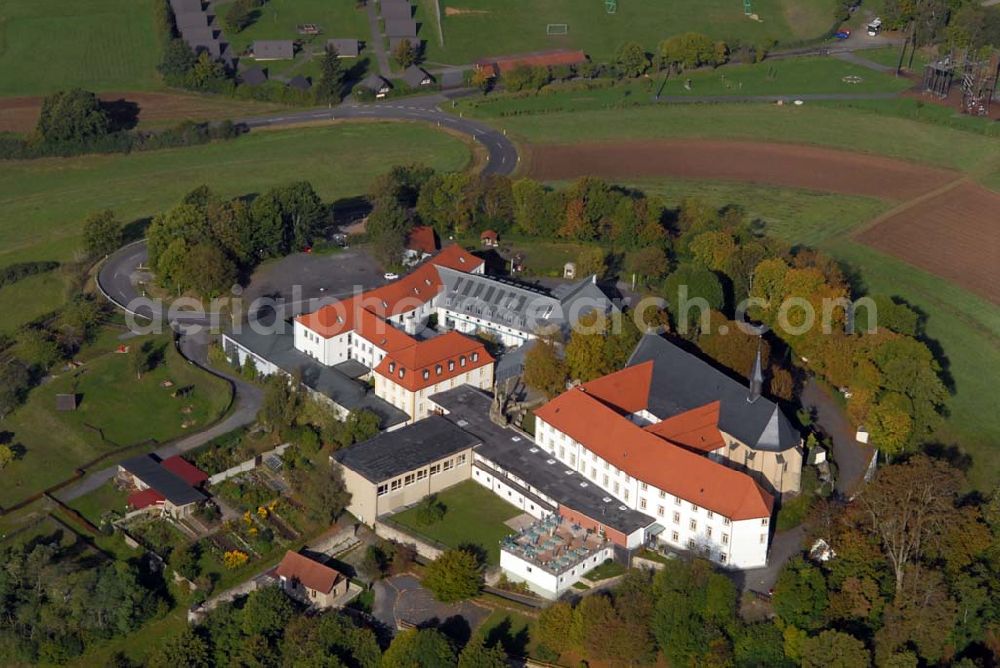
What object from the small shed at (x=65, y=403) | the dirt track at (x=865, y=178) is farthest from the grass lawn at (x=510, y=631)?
the dirt track at (x=865, y=178)

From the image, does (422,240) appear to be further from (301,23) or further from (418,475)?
(301,23)

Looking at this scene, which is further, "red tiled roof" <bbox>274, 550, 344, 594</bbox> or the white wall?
the white wall

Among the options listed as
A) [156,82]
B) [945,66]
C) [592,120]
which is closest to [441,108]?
[592,120]

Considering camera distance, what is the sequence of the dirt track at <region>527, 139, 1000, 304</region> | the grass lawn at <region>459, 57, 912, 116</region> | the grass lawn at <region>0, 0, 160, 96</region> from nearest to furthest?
the dirt track at <region>527, 139, 1000, 304</region> → the grass lawn at <region>459, 57, 912, 116</region> → the grass lawn at <region>0, 0, 160, 96</region>

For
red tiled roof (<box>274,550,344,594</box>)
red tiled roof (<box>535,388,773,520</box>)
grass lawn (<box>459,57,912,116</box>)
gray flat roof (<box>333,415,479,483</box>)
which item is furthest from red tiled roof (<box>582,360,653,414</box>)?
grass lawn (<box>459,57,912,116</box>)

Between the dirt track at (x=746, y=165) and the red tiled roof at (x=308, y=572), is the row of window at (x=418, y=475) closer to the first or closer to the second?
the red tiled roof at (x=308, y=572)

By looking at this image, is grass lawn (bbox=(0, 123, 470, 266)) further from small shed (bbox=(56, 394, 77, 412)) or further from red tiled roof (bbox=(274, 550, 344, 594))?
red tiled roof (bbox=(274, 550, 344, 594))
